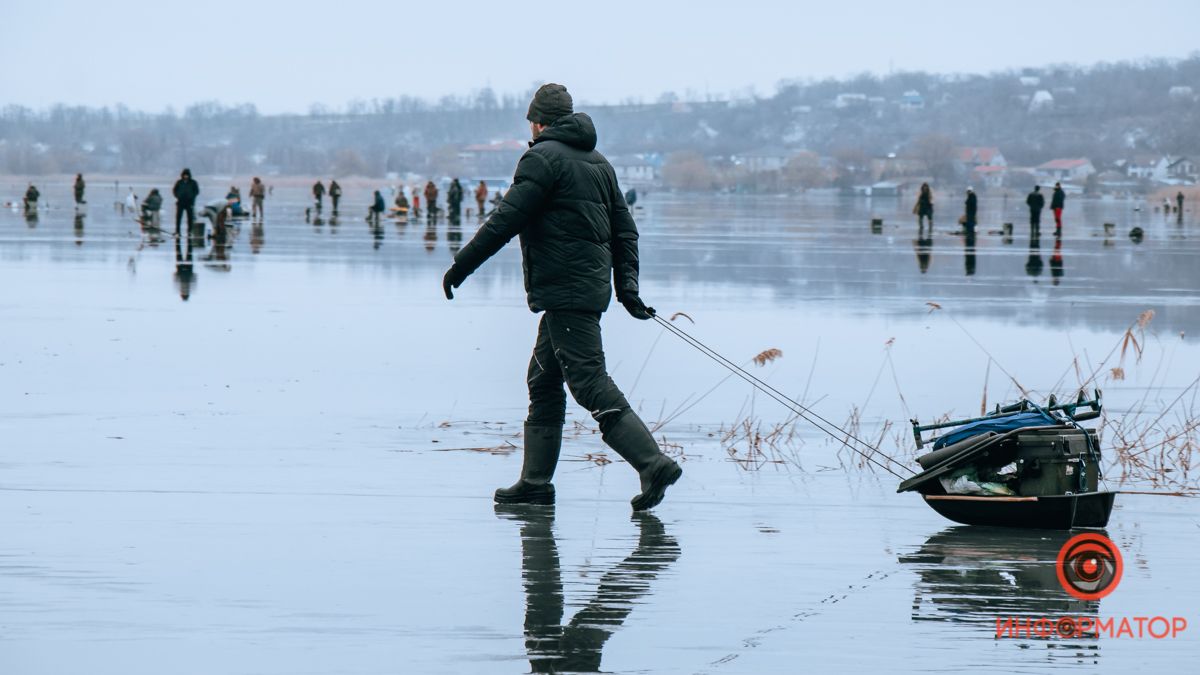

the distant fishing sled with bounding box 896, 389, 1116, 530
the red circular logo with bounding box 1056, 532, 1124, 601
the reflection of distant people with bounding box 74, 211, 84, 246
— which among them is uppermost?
the distant fishing sled with bounding box 896, 389, 1116, 530

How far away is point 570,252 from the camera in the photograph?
26.4 ft

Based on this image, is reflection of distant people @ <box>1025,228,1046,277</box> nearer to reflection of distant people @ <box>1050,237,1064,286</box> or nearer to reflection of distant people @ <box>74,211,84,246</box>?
reflection of distant people @ <box>1050,237,1064,286</box>

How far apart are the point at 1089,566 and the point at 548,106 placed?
3.04 metres

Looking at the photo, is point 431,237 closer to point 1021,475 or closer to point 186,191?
point 186,191

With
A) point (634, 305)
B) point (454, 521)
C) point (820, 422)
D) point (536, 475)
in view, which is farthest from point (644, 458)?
point (820, 422)

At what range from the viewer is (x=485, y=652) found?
5.55m

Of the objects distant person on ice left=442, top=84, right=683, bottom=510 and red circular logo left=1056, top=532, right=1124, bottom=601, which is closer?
red circular logo left=1056, top=532, right=1124, bottom=601

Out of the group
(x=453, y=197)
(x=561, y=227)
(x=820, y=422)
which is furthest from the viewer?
(x=453, y=197)

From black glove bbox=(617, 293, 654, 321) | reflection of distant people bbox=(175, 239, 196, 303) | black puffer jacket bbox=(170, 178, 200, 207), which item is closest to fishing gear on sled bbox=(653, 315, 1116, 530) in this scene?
black glove bbox=(617, 293, 654, 321)

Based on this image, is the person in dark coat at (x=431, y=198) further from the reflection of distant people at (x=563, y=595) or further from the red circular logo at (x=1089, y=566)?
the red circular logo at (x=1089, y=566)

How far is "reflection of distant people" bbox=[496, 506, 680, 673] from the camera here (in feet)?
18.3

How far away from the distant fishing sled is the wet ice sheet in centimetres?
17

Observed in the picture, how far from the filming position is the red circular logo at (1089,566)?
6570 millimetres

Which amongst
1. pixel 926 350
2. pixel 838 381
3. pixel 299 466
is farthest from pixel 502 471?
pixel 926 350
